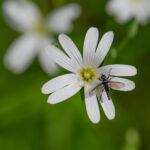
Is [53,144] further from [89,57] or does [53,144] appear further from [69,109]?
[89,57]

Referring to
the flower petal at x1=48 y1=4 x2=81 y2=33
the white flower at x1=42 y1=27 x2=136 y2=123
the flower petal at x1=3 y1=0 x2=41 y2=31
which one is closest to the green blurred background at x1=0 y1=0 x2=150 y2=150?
the flower petal at x1=48 y1=4 x2=81 y2=33

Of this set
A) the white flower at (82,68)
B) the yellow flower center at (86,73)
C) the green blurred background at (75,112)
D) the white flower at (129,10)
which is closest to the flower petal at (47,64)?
the green blurred background at (75,112)

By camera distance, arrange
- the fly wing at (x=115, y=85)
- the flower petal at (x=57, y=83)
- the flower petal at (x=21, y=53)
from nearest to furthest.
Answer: the flower petal at (x=57, y=83) → the fly wing at (x=115, y=85) → the flower petal at (x=21, y=53)

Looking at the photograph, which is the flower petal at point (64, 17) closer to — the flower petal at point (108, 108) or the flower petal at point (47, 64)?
the flower petal at point (47, 64)

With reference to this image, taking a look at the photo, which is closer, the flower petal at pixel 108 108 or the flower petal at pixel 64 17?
the flower petal at pixel 108 108

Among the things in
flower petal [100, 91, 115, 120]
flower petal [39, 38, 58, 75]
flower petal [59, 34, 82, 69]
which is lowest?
flower petal [100, 91, 115, 120]

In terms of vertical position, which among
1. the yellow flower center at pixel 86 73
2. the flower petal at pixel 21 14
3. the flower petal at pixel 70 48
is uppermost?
the flower petal at pixel 21 14

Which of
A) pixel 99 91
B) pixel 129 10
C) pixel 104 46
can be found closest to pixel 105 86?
pixel 99 91

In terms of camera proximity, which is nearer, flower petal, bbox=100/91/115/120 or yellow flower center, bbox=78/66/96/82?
flower petal, bbox=100/91/115/120

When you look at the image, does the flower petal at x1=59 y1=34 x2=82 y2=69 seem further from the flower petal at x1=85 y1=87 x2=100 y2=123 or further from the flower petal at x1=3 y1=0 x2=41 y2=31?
the flower petal at x1=3 y1=0 x2=41 y2=31
